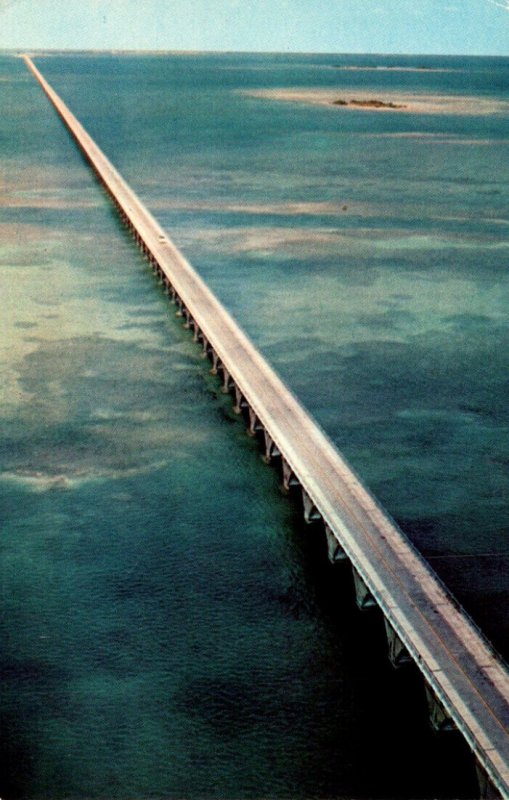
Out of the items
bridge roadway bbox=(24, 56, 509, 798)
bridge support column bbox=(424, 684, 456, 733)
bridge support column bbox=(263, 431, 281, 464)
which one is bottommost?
bridge support column bbox=(424, 684, 456, 733)

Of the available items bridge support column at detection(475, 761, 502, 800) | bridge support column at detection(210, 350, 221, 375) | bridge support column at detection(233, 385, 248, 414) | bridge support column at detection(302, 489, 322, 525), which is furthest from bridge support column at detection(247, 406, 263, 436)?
bridge support column at detection(475, 761, 502, 800)

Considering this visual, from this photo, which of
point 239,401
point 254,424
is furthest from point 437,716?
point 239,401

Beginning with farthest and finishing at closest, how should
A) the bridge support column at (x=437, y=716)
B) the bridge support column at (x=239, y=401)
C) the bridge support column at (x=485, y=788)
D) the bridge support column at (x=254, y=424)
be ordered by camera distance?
the bridge support column at (x=239, y=401) < the bridge support column at (x=254, y=424) < the bridge support column at (x=437, y=716) < the bridge support column at (x=485, y=788)

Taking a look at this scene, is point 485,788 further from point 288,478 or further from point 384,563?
point 288,478

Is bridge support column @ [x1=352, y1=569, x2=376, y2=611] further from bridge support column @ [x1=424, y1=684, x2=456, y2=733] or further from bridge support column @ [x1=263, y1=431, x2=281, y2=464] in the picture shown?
bridge support column @ [x1=263, y1=431, x2=281, y2=464]

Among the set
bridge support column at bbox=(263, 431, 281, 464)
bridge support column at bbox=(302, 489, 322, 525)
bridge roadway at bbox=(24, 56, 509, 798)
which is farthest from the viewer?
bridge support column at bbox=(263, 431, 281, 464)

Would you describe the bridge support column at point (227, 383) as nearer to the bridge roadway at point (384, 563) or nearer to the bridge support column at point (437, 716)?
the bridge roadway at point (384, 563)

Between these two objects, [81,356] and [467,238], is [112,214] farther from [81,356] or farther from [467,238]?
[81,356]

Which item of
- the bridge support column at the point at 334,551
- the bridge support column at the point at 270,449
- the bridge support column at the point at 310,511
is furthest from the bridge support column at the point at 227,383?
the bridge support column at the point at 334,551
